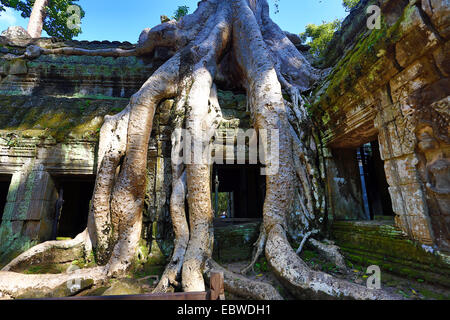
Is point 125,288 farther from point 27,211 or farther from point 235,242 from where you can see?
point 27,211

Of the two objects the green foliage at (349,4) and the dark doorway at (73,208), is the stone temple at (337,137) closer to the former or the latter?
the dark doorway at (73,208)

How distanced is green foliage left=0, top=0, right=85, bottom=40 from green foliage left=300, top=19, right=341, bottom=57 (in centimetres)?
986

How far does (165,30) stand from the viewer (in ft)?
14.3

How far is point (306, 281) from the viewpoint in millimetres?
1832

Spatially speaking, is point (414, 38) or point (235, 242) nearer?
point (414, 38)

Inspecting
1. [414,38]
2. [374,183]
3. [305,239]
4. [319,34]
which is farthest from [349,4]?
[305,239]

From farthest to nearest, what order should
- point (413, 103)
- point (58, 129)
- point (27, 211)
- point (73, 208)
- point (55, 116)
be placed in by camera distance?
point (73, 208) < point (55, 116) < point (58, 129) < point (27, 211) < point (413, 103)

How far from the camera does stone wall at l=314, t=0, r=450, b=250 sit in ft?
5.78

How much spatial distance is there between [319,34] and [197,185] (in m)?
9.59

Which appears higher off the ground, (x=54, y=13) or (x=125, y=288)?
(x=54, y=13)

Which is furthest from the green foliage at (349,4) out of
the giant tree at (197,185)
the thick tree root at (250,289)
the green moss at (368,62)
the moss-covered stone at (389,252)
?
the thick tree root at (250,289)

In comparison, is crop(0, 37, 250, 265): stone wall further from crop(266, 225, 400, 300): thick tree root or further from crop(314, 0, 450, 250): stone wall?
crop(314, 0, 450, 250): stone wall

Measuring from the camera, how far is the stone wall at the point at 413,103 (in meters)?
1.76
